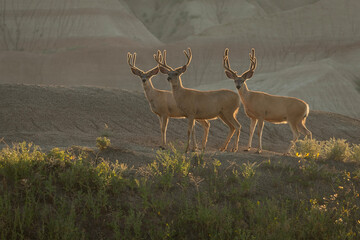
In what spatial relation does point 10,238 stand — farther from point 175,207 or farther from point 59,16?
point 59,16

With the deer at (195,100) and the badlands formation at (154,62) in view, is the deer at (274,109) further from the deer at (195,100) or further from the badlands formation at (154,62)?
the badlands formation at (154,62)

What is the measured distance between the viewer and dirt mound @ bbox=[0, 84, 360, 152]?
1969cm

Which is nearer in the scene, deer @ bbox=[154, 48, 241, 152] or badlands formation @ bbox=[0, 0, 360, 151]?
deer @ bbox=[154, 48, 241, 152]

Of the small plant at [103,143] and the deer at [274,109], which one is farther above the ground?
the deer at [274,109]

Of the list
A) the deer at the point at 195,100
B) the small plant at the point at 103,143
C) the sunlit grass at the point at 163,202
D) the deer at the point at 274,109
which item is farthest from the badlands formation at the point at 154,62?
the sunlit grass at the point at 163,202

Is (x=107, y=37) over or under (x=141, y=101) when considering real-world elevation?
over

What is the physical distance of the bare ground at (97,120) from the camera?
19188 millimetres

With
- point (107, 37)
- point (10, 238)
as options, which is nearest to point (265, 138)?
point (10, 238)

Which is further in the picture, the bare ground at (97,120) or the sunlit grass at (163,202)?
the bare ground at (97,120)

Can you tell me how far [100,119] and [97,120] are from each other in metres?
0.26

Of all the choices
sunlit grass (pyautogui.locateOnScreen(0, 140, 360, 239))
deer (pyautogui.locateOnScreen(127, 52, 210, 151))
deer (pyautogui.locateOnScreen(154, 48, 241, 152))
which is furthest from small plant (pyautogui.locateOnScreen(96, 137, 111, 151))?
deer (pyautogui.locateOnScreen(127, 52, 210, 151))

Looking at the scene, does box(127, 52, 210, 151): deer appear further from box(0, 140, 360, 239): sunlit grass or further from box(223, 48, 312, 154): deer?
box(0, 140, 360, 239): sunlit grass

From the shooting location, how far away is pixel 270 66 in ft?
214

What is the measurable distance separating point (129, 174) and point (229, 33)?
64283 millimetres
